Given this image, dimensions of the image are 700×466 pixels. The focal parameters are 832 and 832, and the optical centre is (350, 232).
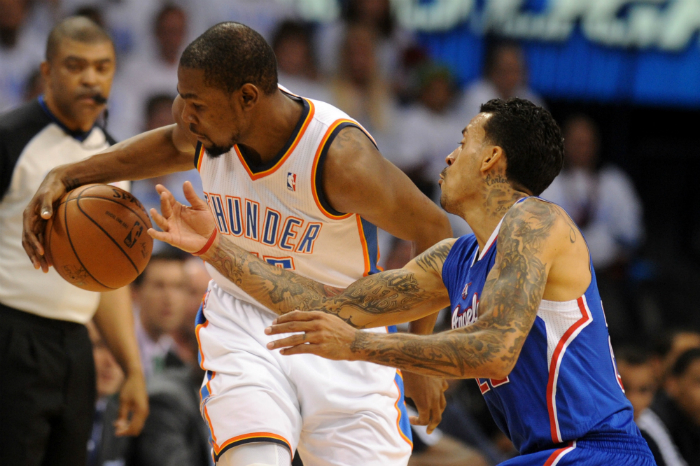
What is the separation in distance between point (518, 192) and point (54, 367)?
2400mm

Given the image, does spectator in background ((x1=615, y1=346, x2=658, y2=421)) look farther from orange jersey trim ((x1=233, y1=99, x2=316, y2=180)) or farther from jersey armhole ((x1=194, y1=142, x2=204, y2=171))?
jersey armhole ((x1=194, y1=142, x2=204, y2=171))

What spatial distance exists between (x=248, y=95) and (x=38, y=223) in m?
1.05

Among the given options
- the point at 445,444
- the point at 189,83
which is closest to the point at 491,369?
the point at 189,83

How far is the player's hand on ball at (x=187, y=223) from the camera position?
2.91 meters

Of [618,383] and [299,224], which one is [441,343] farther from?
[299,224]

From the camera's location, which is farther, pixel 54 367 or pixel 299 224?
pixel 54 367

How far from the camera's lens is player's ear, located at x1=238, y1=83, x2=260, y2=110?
3145mm

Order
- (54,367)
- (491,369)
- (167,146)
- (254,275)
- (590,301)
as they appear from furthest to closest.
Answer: (54,367) → (167,146) → (254,275) → (590,301) → (491,369)

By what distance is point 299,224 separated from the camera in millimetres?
3309

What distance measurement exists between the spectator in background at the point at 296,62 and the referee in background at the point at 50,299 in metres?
3.52

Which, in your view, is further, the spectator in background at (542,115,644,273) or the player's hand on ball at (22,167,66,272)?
the spectator in background at (542,115,644,273)

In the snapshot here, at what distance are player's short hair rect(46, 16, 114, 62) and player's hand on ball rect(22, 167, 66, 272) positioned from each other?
0.97 metres

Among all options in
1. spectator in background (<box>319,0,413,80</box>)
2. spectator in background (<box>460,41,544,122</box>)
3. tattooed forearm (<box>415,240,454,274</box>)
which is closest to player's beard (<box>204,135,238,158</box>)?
tattooed forearm (<box>415,240,454,274</box>)

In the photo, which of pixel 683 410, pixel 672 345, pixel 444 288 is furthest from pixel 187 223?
pixel 672 345
